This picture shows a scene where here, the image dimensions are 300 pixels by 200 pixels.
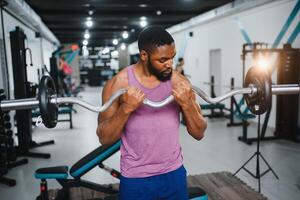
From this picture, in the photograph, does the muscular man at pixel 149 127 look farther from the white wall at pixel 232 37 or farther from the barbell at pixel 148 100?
the white wall at pixel 232 37

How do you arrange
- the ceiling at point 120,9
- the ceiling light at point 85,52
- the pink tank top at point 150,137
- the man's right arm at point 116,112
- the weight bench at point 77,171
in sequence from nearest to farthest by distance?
the man's right arm at point 116,112, the pink tank top at point 150,137, the weight bench at point 77,171, the ceiling at point 120,9, the ceiling light at point 85,52

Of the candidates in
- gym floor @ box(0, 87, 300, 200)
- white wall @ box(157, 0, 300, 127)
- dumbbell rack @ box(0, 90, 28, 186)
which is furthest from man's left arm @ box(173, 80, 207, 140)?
white wall @ box(157, 0, 300, 127)

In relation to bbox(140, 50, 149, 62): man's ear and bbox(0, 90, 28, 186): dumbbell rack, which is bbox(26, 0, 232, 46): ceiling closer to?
bbox(0, 90, 28, 186): dumbbell rack

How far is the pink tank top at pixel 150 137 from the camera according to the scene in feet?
3.76

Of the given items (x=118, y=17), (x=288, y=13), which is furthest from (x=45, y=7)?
(x=288, y=13)

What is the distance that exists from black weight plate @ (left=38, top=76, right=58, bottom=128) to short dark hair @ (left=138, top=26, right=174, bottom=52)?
0.41m

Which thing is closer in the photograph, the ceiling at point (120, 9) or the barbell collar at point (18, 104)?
the barbell collar at point (18, 104)

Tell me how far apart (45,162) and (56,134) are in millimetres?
1659

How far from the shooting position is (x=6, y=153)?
3533 millimetres

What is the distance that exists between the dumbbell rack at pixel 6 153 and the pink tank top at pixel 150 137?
8.20ft

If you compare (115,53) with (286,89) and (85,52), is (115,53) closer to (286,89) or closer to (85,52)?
(85,52)

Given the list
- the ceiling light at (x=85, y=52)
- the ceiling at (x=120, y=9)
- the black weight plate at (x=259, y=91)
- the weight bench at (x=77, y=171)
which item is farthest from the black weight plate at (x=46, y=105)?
the ceiling light at (x=85, y=52)

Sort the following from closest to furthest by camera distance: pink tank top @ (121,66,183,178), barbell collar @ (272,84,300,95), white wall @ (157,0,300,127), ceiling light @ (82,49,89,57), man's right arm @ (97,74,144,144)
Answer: man's right arm @ (97,74,144,144) → pink tank top @ (121,66,183,178) → barbell collar @ (272,84,300,95) → white wall @ (157,0,300,127) → ceiling light @ (82,49,89,57)

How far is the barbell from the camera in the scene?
112 centimetres
